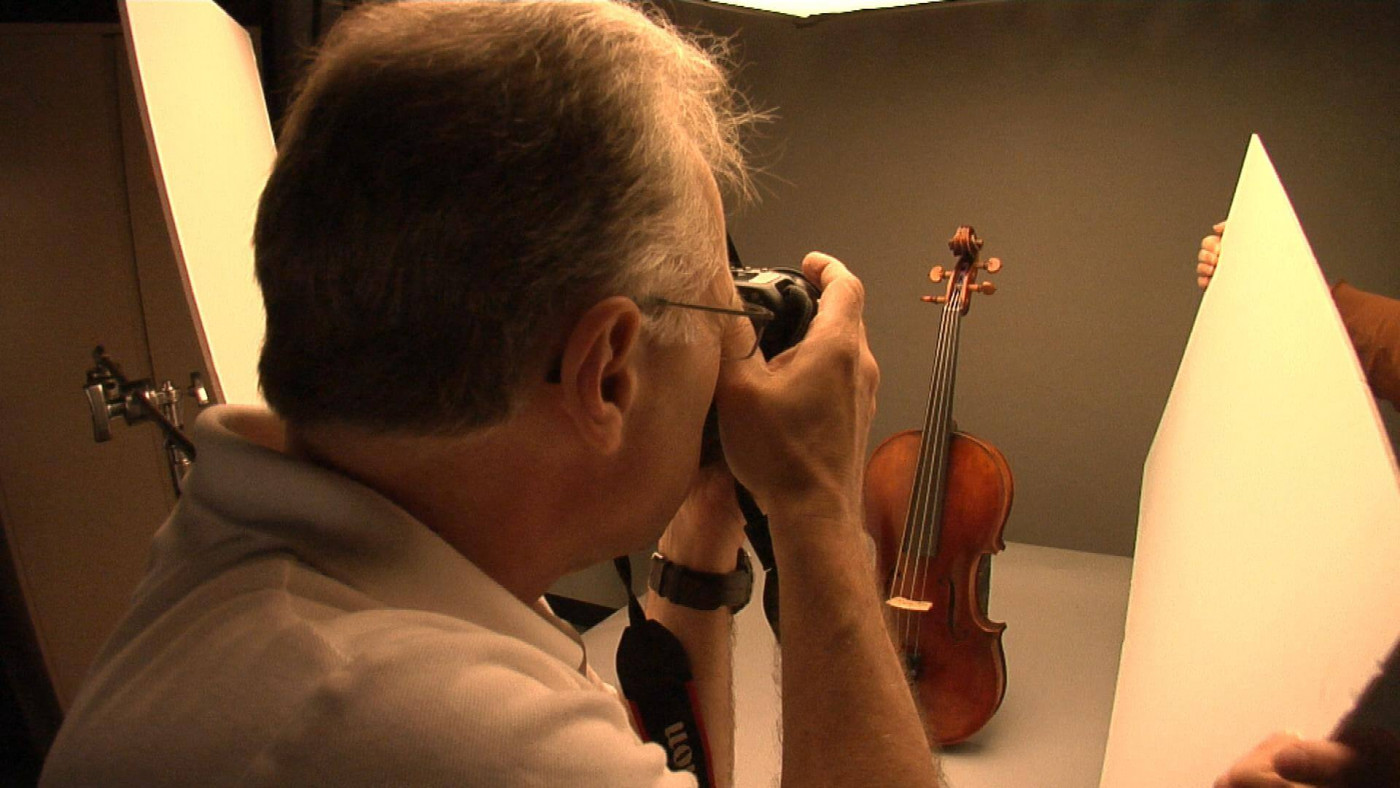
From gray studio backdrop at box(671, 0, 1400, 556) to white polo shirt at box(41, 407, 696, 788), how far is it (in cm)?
156

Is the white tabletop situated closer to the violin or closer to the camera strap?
the violin

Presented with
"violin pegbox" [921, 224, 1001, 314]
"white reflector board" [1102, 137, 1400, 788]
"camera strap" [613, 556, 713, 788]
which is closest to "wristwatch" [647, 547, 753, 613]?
"camera strap" [613, 556, 713, 788]

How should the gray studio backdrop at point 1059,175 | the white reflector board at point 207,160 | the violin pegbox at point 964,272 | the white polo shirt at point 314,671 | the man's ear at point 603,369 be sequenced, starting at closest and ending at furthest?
the white polo shirt at point 314,671 < the man's ear at point 603,369 < the white reflector board at point 207,160 < the violin pegbox at point 964,272 < the gray studio backdrop at point 1059,175

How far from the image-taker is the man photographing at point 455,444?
385 millimetres

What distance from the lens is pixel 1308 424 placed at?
0.52m

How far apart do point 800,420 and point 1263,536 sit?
0.30 meters

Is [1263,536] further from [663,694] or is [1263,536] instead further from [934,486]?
[934,486]

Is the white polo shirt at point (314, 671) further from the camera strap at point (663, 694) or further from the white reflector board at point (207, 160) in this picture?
the camera strap at point (663, 694)

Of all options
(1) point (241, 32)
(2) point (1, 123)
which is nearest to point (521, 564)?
(1) point (241, 32)

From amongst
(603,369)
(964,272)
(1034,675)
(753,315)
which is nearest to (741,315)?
(753,315)

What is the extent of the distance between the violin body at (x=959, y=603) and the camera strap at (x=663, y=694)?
0.65 m

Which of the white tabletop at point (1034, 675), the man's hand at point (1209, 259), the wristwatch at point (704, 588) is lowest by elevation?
the white tabletop at point (1034, 675)

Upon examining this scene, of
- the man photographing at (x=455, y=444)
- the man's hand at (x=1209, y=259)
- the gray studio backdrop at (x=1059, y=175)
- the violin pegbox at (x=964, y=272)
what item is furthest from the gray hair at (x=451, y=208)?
→ the gray studio backdrop at (x=1059, y=175)

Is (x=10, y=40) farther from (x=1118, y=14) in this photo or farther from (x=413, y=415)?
(x=1118, y=14)
